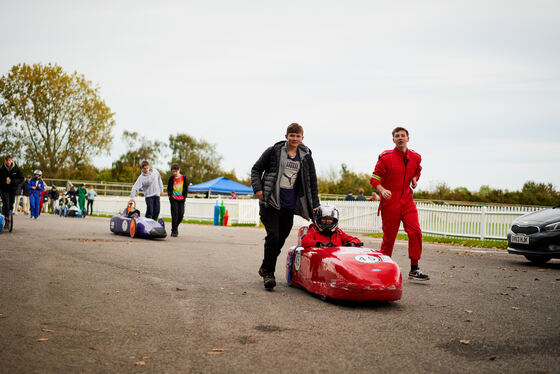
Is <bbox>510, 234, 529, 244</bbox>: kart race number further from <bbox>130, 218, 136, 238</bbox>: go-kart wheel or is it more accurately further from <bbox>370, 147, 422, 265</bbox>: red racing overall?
<bbox>130, 218, 136, 238</bbox>: go-kart wheel

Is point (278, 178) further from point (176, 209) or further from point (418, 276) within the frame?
point (176, 209)

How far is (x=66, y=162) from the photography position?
49750 millimetres

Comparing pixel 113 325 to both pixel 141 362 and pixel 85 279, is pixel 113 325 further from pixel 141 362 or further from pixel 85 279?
pixel 85 279

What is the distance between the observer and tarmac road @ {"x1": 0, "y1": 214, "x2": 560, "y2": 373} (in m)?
3.66

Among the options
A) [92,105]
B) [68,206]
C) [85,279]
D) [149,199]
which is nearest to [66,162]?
[92,105]

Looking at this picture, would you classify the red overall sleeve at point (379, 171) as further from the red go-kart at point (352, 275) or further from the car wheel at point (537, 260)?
the car wheel at point (537, 260)

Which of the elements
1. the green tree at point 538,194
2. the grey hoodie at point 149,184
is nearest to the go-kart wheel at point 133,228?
the grey hoodie at point 149,184

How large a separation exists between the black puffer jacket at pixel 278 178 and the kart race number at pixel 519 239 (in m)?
5.30

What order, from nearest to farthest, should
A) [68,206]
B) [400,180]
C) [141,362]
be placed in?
[141,362]
[400,180]
[68,206]

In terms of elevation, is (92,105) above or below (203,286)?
above

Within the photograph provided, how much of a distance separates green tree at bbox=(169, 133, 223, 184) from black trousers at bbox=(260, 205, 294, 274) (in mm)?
74186

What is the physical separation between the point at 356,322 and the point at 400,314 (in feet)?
2.15

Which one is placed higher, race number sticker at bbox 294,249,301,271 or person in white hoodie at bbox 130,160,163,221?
person in white hoodie at bbox 130,160,163,221

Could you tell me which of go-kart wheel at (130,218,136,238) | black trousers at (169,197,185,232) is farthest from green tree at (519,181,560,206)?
go-kart wheel at (130,218,136,238)
